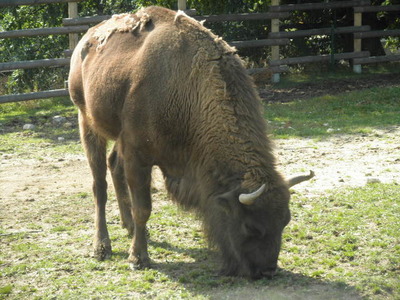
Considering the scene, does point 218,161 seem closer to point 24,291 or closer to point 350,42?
point 24,291

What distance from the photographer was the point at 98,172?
22.2 feet

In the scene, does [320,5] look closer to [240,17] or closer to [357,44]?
[357,44]

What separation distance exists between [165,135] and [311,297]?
1774mm

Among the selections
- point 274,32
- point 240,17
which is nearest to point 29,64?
point 240,17

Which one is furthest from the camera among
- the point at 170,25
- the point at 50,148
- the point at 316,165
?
the point at 50,148

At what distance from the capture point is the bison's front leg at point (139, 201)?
5792mm

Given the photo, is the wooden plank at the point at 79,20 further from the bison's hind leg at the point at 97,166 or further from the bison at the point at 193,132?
the bison at the point at 193,132

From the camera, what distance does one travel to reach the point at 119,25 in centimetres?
648

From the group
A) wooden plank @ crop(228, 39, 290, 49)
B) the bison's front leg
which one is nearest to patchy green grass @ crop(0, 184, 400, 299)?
the bison's front leg

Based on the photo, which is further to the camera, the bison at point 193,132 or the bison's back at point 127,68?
the bison's back at point 127,68

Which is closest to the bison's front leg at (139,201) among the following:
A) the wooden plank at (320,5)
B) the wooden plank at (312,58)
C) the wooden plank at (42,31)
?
the wooden plank at (42,31)

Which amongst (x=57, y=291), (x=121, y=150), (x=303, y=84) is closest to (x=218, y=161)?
(x=121, y=150)

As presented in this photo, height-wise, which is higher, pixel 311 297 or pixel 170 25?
pixel 170 25

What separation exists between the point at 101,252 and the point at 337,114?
23.4 ft
